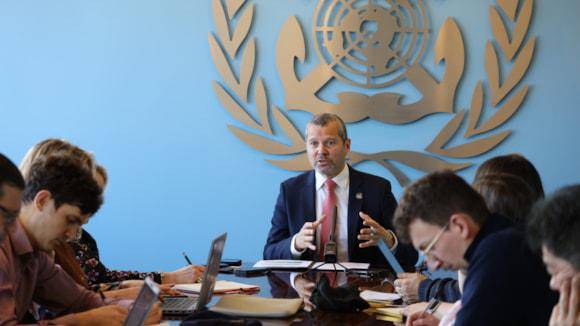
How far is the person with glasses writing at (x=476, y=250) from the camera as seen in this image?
2.26 meters

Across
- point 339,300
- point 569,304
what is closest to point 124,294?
point 339,300

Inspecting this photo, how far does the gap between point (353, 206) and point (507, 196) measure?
74.9 inches

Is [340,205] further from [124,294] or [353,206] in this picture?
[124,294]

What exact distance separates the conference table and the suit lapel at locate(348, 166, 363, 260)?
50 cm

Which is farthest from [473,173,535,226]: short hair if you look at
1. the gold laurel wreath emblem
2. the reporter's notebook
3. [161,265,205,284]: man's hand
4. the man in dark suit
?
the gold laurel wreath emblem

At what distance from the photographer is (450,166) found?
5.54 metres

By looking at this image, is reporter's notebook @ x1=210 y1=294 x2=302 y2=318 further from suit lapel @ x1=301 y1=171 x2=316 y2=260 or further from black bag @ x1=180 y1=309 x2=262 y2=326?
suit lapel @ x1=301 y1=171 x2=316 y2=260

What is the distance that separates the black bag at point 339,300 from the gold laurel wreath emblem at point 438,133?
2.42 meters

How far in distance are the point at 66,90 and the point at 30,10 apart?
62cm

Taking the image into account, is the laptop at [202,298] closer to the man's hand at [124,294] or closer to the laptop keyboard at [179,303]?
the laptop keyboard at [179,303]

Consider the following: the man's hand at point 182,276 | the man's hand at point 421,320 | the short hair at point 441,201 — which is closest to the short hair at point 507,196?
the man's hand at point 421,320

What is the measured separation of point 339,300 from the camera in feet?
10.5

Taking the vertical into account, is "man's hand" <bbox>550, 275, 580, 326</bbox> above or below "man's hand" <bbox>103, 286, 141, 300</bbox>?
above

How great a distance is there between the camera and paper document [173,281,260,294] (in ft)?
12.2
